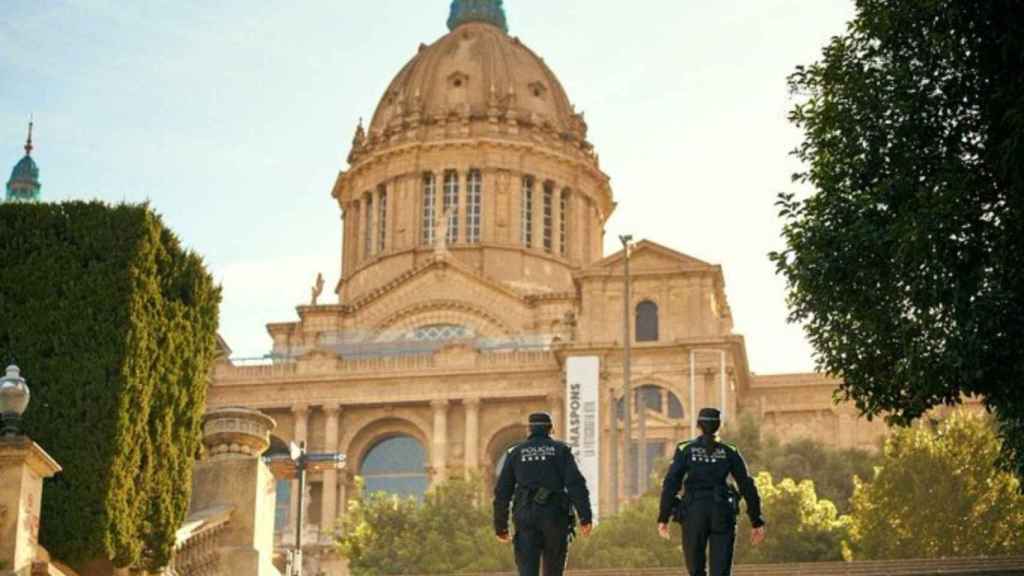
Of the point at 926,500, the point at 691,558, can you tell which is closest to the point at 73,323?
the point at 691,558

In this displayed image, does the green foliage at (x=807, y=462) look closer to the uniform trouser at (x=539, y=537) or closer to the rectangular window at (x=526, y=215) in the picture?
the rectangular window at (x=526, y=215)

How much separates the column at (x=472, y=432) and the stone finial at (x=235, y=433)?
42758 millimetres

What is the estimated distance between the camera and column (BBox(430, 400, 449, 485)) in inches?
2815

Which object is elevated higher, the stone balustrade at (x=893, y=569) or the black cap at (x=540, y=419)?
the black cap at (x=540, y=419)

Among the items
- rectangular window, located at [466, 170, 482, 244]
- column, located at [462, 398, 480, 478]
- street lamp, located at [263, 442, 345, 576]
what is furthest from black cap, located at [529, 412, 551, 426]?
rectangular window, located at [466, 170, 482, 244]

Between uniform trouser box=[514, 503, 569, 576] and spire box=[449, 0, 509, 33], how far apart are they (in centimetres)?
7982

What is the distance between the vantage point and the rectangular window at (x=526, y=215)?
279 feet

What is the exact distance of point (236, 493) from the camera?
26781 millimetres

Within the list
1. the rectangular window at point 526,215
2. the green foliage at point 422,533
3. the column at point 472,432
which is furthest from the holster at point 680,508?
the rectangular window at point 526,215

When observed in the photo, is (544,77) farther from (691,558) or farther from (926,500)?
(691,558)

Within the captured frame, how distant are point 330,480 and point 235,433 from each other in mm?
44329

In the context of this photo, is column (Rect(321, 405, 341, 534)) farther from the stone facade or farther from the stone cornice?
Result: the stone cornice

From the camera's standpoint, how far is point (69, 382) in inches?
938

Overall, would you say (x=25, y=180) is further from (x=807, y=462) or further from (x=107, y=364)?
(x=107, y=364)
